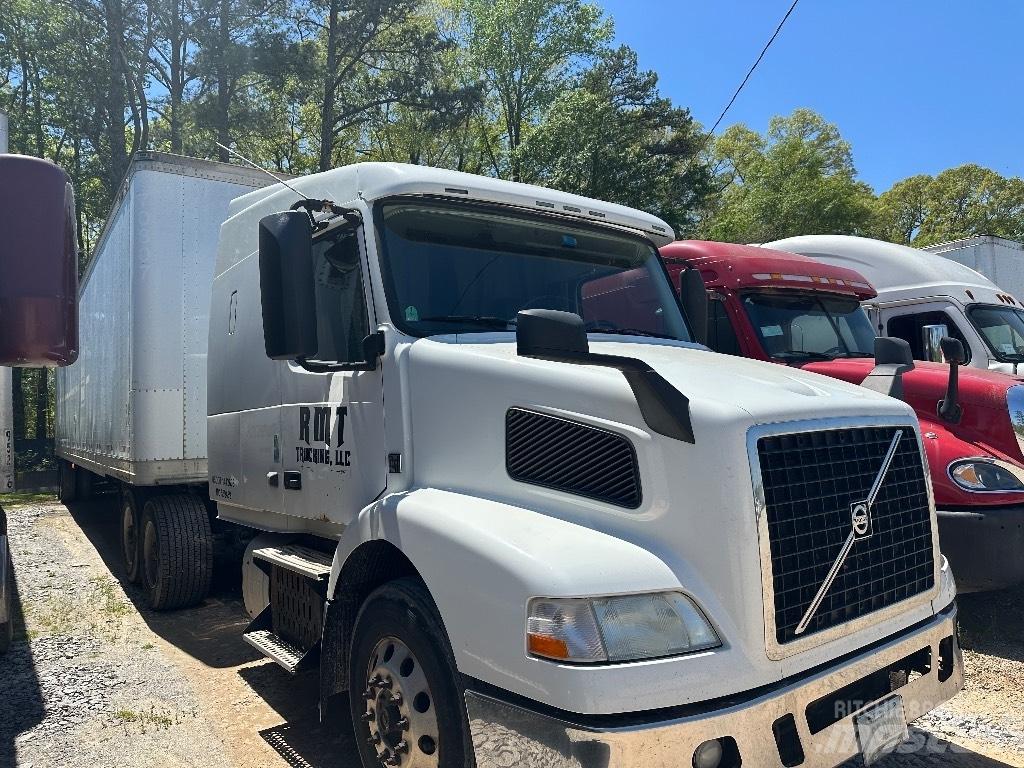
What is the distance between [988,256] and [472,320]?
36.8 feet

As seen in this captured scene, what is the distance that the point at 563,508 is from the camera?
2.69 meters

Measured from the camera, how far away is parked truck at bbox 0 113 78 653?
3.60m

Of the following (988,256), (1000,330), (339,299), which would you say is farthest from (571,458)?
(988,256)

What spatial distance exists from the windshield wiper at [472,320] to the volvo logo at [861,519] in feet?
5.16

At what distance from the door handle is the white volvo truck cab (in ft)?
0.10

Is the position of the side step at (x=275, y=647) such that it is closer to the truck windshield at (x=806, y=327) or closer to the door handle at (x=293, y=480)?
the door handle at (x=293, y=480)

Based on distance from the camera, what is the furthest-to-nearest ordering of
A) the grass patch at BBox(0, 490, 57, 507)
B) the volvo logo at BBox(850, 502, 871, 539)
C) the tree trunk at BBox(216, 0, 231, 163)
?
the tree trunk at BBox(216, 0, 231, 163) < the grass patch at BBox(0, 490, 57, 507) < the volvo logo at BBox(850, 502, 871, 539)

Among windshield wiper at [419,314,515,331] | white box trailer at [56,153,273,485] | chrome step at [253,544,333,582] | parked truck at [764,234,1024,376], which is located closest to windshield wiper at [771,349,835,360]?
parked truck at [764,234,1024,376]

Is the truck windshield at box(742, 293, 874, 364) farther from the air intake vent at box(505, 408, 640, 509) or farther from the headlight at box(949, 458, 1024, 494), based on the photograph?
the air intake vent at box(505, 408, 640, 509)

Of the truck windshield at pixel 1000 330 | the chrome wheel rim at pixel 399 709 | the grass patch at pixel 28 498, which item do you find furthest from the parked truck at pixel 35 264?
the grass patch at pixel 28 498

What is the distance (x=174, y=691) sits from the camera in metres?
4.72

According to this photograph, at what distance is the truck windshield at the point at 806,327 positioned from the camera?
641cm

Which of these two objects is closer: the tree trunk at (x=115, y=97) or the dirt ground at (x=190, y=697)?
the dirt ground at (x=190, y=697)

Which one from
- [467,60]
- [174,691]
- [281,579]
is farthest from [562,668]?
[467,60]
